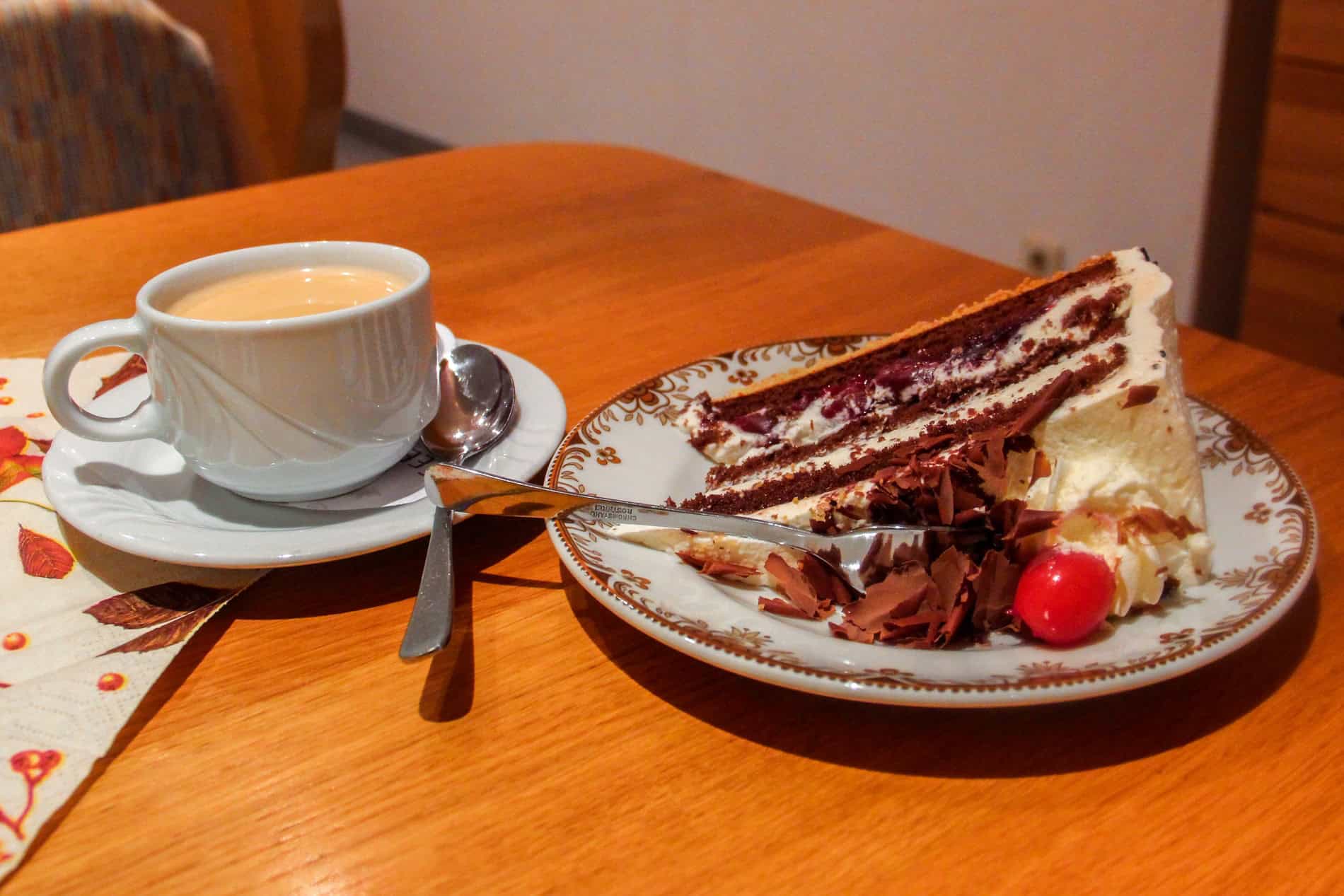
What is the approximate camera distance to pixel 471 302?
1.25 m

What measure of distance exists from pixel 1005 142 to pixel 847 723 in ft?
7.64

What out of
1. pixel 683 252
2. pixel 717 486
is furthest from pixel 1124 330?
pixel 683 252

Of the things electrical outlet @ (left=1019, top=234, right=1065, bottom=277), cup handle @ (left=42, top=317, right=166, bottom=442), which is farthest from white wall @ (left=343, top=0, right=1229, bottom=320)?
cup handle @ (left=42, top=317, right=166, bottom=442)

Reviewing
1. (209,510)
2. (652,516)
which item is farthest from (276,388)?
(652,516)

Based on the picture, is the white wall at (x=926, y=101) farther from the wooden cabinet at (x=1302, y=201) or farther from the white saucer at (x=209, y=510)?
the white saucer at (x=209, y=510)

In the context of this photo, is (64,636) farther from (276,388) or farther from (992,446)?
(992,446)

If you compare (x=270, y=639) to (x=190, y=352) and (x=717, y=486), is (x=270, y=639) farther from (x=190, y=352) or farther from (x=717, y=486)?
(x=717, y=486)

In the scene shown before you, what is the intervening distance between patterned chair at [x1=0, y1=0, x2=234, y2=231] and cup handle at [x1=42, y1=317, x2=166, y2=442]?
1038mm

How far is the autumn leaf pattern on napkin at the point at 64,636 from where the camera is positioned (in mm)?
577

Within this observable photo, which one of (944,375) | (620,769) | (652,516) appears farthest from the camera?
(944,375)

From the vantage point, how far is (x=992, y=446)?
30.3 inches

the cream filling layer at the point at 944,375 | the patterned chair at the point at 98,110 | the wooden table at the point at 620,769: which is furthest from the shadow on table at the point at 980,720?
the patterned chair at the point at 98,110

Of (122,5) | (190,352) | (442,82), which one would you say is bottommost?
(442,82)

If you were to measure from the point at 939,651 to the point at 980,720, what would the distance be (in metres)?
0.04
